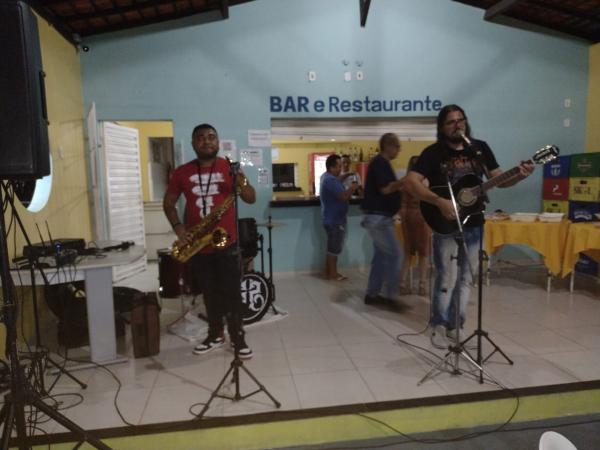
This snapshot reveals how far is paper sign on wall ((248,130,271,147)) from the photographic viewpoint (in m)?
5.27

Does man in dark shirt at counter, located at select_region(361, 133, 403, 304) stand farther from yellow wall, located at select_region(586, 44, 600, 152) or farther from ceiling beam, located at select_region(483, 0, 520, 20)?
yellow wall, located at select_region(586, 44, 600, 152)

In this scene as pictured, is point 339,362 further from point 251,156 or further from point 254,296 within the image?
point 251,156

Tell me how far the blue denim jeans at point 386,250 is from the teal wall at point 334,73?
164cm

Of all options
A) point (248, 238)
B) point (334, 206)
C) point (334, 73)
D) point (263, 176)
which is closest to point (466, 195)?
point (248, 238)

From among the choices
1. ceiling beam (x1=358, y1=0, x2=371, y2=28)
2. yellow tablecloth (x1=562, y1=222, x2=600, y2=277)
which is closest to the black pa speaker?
ceiling beam (x1=358, y1=0, x2=371, y2=28)

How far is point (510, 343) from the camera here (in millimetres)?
3184

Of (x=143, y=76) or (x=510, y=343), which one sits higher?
(x=143, y=76)

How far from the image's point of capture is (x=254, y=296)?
3.68 meters

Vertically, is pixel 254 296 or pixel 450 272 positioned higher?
pixel 450 272

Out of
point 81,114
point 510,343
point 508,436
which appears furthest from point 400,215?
point 81,114

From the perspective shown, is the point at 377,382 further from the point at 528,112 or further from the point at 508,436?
the point at 528,112

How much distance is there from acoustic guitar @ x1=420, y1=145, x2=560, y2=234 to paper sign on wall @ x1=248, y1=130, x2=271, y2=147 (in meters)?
2.80

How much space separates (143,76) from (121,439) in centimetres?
410

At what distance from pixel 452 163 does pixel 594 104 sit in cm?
420
